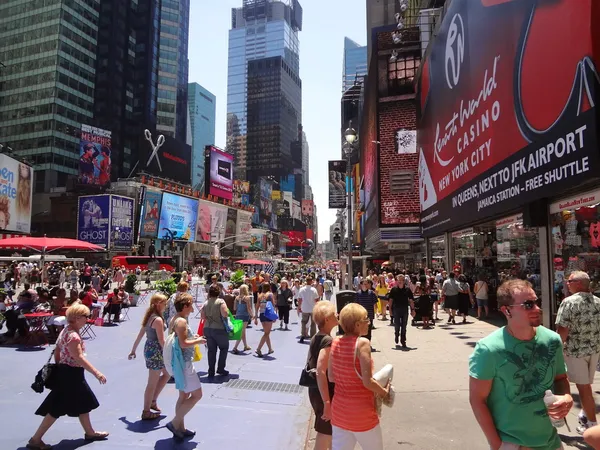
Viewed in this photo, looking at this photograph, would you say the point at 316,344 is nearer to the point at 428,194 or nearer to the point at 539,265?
the point at 539,265

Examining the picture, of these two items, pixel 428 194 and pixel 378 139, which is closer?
pixel 428 194

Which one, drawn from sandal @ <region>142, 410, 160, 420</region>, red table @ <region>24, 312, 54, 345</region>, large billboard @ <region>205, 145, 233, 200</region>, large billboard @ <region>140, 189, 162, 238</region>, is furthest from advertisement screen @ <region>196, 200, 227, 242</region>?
sandal @ <region>142, 410, 160, 420</region>

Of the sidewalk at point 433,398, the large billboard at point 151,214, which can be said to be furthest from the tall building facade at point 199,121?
the sidewalk at point 433,398

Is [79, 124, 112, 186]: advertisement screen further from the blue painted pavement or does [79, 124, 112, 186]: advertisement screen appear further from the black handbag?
the black handbag

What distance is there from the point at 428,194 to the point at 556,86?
45.3 ft

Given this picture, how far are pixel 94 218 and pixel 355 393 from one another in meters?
63.7

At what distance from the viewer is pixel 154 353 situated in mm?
5820

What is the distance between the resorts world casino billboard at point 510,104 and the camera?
868 centimetres

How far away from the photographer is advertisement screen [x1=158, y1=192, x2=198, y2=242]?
70.0 m

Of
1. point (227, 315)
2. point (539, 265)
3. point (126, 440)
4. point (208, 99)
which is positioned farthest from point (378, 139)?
point (208, 99)

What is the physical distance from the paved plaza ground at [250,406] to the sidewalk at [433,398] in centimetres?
1

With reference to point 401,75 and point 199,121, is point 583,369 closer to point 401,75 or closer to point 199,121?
point 401,75

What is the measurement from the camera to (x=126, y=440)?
17.1 feet

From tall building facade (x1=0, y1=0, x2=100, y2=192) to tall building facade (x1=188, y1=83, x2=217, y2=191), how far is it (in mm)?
88086
